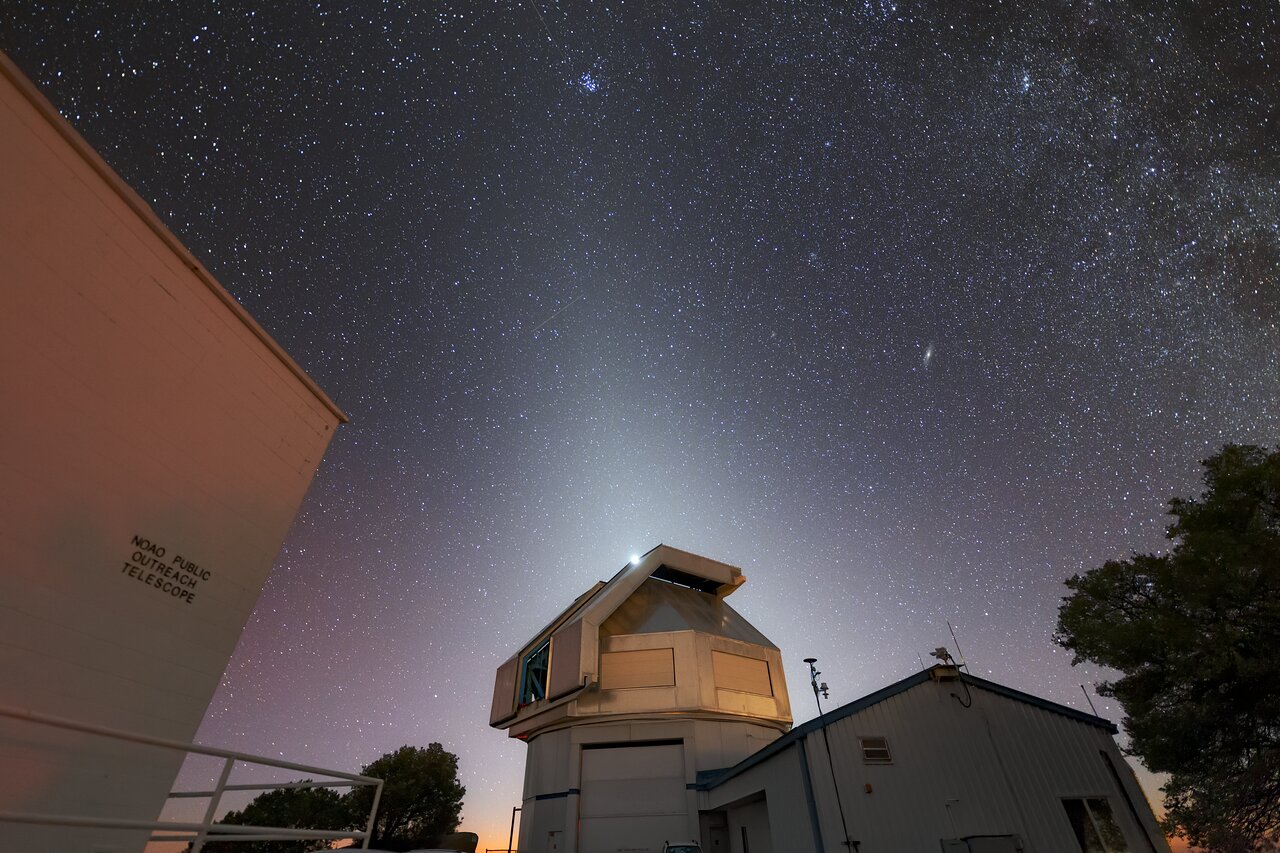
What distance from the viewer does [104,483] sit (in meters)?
6.28

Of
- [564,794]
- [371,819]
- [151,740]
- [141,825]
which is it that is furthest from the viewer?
[564,794]

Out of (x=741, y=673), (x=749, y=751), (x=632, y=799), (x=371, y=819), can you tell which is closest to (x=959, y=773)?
(x=749, y=751)

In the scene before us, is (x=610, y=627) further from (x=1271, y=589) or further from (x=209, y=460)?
(x=1271, y=589)

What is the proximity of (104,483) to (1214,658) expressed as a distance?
27.5 m

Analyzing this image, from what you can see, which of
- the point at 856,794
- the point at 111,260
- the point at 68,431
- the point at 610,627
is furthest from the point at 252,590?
the point at 610,627

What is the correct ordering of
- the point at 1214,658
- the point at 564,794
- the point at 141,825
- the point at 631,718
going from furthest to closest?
the point at 631,718 → the point at 564,794 → the point at 1214,658 → the point at 141,825

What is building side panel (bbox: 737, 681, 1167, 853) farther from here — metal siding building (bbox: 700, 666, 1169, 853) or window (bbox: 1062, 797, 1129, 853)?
window (bbox: 1062, 797, 1129, 853)

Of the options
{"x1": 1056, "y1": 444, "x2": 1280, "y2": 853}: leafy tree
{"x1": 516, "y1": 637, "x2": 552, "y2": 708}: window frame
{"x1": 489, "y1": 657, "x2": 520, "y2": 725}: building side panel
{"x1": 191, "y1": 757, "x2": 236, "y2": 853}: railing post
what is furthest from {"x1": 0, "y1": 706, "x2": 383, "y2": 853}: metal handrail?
{"x1": 1056, "y1": 444, "x2": 1280, "y2": 853}: leafy tree

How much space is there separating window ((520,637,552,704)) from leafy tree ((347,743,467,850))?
24.1m

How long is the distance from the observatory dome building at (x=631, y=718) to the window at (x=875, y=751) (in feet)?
28.8

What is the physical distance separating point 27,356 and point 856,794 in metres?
18.7

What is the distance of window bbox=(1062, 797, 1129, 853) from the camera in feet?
44.5

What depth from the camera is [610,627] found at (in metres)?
26.0

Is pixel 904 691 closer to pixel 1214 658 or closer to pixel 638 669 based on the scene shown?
pixel 1214 658
